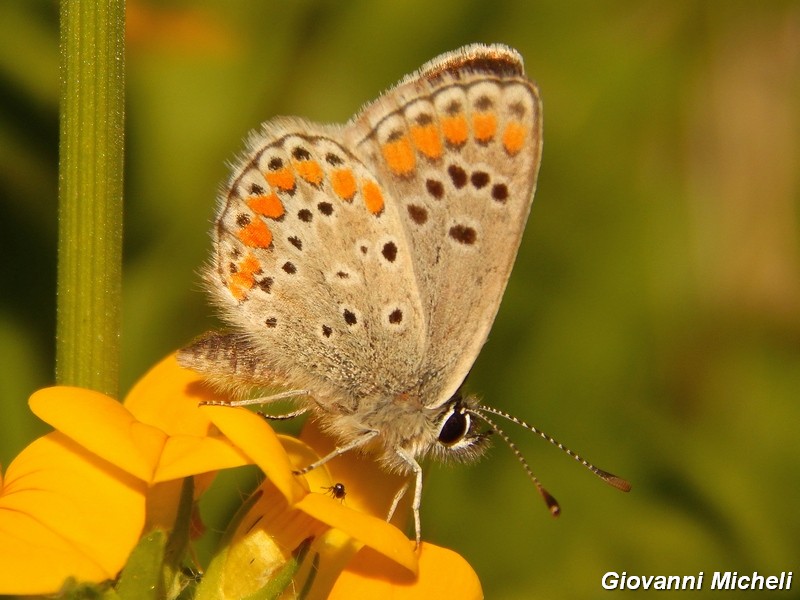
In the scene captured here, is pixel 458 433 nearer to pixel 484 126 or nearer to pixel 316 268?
pixel 316 268

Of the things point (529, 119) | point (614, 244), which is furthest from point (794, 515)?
point (529, 119)

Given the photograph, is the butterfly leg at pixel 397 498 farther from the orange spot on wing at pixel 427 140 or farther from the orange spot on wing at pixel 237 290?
the orange spot on wing at pixel 427 140

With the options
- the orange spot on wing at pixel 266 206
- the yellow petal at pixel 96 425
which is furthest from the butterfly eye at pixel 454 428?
the yellow petal at pixel 96 425

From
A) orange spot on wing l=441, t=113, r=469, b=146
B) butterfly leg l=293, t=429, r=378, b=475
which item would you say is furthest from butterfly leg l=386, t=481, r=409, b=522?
orange spot on wing l=441, t=113, r=469, b=146

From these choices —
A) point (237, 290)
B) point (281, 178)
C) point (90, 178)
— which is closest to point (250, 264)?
point (237, 290)

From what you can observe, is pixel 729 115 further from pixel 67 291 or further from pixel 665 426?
pixel 67 291
